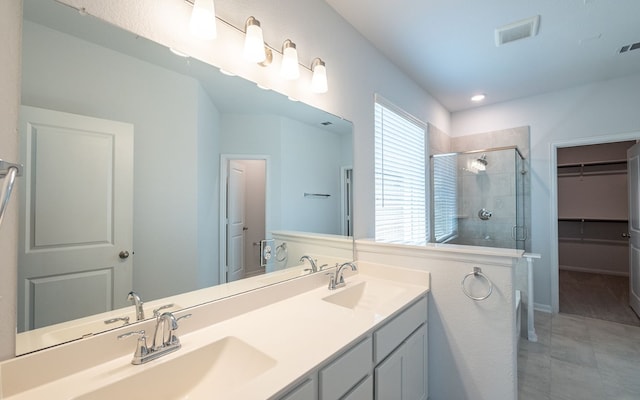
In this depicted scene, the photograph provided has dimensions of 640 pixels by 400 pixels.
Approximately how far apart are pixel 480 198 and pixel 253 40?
3138 millimetres

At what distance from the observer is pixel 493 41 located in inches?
90.1

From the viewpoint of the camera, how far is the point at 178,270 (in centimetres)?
119

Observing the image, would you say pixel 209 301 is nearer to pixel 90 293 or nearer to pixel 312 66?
pixel 90 293

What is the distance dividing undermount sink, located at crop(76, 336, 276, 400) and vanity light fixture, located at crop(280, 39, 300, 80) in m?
1.31

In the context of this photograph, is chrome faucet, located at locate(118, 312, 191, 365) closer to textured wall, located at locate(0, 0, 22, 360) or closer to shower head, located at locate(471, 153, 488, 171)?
textured wall, located at locate(0, 0, 22, 360)

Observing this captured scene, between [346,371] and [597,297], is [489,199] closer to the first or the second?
[597,297]

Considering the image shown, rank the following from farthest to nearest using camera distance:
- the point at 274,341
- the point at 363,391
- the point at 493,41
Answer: the point at 493,41, the point at 363,391, the point at 274,341

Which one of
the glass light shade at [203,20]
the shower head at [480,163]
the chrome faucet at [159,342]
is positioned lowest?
the chrome faucet at [159,342]

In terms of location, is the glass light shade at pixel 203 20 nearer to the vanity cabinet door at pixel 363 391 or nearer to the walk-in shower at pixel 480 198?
the vanity cabinet door at pixel 363 391

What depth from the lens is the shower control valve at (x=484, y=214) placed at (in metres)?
3.31

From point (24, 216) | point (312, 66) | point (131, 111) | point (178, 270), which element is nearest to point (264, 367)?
point (178, 270)

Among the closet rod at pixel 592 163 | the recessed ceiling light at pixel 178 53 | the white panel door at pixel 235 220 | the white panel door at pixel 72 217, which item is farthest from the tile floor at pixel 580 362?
the closet rod at pixel 592 163

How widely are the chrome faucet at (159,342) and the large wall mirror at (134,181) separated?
4.2 inches

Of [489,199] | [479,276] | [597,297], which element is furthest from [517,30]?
[597,297]
